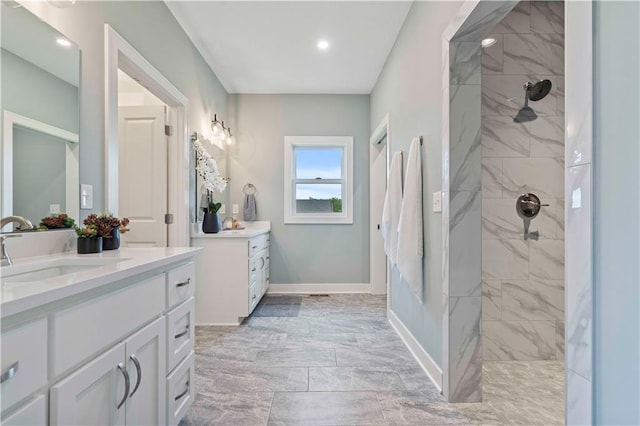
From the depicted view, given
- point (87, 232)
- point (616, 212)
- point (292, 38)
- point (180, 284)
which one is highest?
point (292, 38)

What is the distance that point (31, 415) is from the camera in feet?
2.20

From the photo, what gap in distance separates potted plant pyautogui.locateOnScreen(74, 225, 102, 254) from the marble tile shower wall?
240 cm

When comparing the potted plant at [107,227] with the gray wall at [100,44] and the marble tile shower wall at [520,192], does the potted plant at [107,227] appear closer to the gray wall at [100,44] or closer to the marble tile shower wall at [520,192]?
the gray wall at [100,44]

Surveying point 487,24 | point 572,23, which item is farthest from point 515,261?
point 572,23

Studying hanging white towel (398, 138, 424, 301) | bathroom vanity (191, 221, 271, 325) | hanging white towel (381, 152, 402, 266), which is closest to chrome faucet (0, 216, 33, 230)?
bathroom vanity (191, 221, 271, 325)

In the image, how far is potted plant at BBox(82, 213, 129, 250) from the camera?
59.1 inches

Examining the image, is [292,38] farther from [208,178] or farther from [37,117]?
[37,117]

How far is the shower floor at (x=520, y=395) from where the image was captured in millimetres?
1598

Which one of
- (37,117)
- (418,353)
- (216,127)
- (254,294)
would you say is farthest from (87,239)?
(216,127)

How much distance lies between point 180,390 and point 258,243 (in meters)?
2.09

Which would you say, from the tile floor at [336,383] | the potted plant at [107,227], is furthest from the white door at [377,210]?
the potted plant at [107,227]

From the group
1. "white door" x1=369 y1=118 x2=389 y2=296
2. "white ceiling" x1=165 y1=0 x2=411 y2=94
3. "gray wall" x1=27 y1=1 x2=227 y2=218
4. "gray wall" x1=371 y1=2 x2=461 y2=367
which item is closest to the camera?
"gray wall" x1=27 y1=1 x2=227 y2=218

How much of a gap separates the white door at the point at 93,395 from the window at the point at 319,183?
130 inches

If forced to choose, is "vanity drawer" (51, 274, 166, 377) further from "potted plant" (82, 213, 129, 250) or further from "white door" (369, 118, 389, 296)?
"white door" (369, 118, 389, 296)
